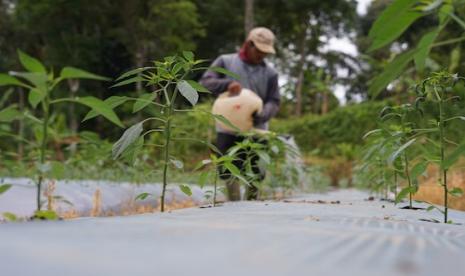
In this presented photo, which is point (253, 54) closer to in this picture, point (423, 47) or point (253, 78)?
point (253, 78)

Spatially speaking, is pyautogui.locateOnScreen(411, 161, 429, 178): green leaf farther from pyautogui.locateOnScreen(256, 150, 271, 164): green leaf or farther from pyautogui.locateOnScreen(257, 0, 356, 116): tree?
pyautogui.locateOnScreen(257, 0, 356, 116): tree

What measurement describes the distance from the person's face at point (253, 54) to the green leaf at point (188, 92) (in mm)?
2397

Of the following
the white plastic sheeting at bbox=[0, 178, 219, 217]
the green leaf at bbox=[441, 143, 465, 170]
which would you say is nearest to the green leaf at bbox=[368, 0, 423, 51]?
the green leaf at bbox=[441, 143, 465, 170]

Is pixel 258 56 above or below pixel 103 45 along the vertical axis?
below

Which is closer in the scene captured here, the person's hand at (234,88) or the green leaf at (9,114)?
the green leaf at (9,114)

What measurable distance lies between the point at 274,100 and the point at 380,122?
178 centimetres

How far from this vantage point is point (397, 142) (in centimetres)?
198

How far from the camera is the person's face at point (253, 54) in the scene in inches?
143

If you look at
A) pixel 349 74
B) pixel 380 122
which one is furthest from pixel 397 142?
pixel 349 74

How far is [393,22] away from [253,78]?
295cm

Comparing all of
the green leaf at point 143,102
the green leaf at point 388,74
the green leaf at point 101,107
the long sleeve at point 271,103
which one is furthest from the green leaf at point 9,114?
the long sleeve at point 271,103

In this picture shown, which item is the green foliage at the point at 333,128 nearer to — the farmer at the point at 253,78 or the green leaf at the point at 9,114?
the farmer at the point at 253,78

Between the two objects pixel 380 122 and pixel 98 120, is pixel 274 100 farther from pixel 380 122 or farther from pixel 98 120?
pixel 98 120

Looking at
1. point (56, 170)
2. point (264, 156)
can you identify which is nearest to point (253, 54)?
point (264, 156)
